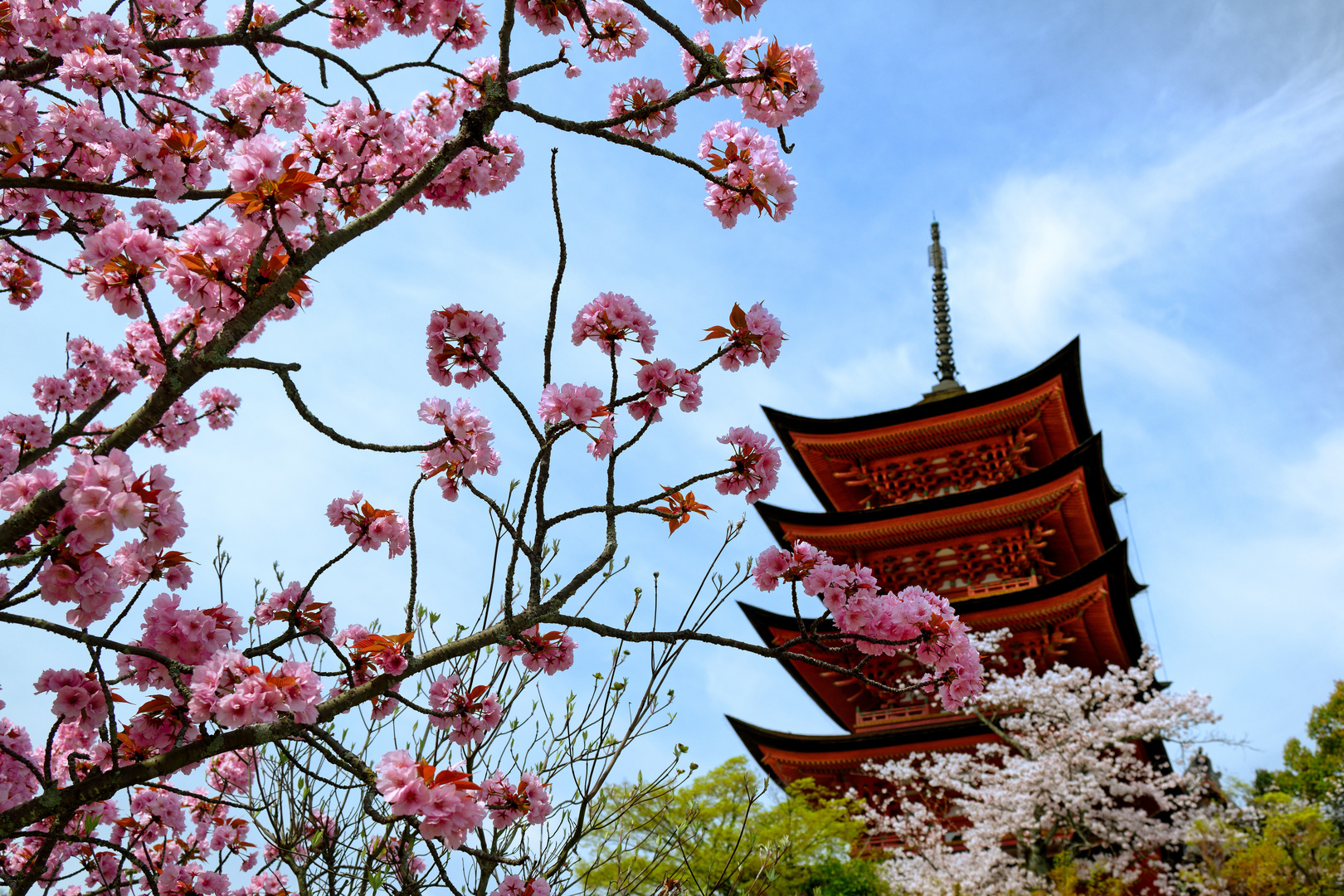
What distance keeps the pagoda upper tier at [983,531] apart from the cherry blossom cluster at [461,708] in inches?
502

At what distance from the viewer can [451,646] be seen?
2.94 meters

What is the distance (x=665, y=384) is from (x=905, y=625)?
121 centimetres

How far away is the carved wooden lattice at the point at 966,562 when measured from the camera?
16.0m

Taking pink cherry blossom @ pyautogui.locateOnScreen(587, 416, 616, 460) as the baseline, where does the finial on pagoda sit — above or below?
above

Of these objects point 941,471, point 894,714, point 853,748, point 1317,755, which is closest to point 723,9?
point 853,748

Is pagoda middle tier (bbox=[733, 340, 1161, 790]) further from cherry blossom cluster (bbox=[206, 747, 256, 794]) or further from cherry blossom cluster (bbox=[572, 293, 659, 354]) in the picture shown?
cherry blossom cluster (bbox=[572, 293, 659, 354])

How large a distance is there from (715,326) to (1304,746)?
29.7 m

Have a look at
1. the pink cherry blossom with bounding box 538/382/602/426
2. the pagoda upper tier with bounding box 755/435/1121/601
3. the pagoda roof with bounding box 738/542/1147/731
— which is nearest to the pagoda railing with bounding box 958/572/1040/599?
the pagoda upper tier with bounding box 755/435/1121/601

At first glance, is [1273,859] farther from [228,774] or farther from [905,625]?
[228,774]

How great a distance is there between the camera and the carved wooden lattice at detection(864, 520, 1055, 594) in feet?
52.4

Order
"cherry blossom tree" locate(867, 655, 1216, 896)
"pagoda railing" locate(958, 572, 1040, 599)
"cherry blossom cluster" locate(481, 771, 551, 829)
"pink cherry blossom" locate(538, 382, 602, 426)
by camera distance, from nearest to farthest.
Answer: "pink cherry blossom" locate(538, 382, 602, 426), "cherry blossom cluster" locate(481, 771, 551, 829), "cherry blossom tree" locate(867, 655, 1216, 896), "pagoda railing" locate(958, 572, 1040, 599)

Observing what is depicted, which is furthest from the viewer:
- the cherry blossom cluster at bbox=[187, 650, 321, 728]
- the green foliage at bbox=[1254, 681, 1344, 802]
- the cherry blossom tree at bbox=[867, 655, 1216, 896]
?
the green foliage at bbox=[1254, 681, 1344, 802]

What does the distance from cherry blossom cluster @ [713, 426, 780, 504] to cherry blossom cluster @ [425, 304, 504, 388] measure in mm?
908

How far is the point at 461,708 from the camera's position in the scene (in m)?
3.58
